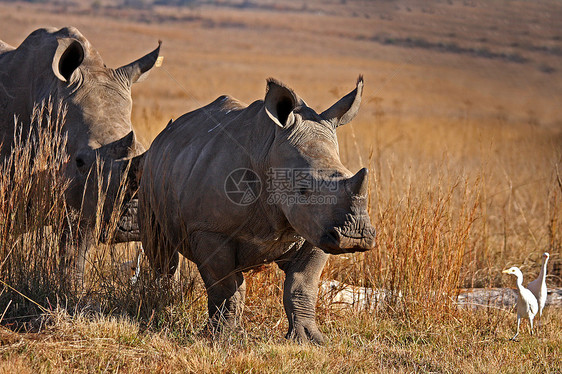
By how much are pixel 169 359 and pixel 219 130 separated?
158cm

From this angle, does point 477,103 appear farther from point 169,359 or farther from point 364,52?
point 169,359

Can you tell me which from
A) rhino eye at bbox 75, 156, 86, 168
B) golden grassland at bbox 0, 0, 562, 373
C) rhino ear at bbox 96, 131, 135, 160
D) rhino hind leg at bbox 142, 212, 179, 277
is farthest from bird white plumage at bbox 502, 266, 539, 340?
rhino eye at bbox 75, 156, 86, 168

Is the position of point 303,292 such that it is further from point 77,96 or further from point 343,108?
point 77,96

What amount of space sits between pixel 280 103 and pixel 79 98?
2.25 meters

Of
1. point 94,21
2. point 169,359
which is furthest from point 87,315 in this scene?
point 94,21

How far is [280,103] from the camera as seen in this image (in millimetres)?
5133

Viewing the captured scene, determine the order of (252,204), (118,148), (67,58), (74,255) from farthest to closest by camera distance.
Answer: (67,58) < (118,148) < (74,255) < (252,204)

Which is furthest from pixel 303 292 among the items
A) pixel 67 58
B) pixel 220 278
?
pixel 67 58

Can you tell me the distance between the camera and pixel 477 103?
1010 inches

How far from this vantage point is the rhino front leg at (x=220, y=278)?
5.18m

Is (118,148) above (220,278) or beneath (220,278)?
above

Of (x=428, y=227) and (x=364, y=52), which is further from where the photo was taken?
(x=364, y=52)
